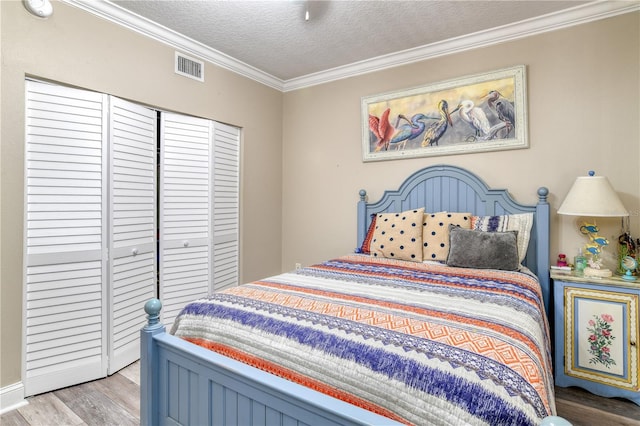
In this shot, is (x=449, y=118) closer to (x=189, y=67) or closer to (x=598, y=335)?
(x=598, y=335)

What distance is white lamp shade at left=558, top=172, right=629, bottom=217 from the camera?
2.09 metres

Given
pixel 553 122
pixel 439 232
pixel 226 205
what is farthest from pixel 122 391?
pixel 553 122

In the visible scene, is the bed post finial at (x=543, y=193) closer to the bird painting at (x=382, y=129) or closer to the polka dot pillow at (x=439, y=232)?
the polka dot pillow at (x=439, y=232)

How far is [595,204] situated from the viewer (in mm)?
2117

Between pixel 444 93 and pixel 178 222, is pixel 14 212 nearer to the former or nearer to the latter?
pixel 178 222

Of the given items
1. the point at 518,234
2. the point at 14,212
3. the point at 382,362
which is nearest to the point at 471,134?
the point at 518,234

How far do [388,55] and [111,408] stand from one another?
3.54 meters

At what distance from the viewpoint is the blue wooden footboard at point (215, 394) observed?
982mm

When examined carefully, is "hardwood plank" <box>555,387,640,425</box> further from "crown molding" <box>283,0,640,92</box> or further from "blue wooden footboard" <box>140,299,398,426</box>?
"crown molding" <box>283,0,640,92</box>

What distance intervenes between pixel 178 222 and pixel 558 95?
10.7 feet

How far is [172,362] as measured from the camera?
4.69ft

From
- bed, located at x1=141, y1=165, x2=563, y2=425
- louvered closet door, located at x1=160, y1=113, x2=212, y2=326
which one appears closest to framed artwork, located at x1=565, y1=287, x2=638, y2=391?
bed, located at x1=141, y1=165, x2=563, y2=425

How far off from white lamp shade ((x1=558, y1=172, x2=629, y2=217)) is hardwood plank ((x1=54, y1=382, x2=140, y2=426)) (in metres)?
3.01

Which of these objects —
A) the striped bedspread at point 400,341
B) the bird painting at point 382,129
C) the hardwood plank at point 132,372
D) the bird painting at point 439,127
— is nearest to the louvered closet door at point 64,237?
the hardwood plank at point 132,372
